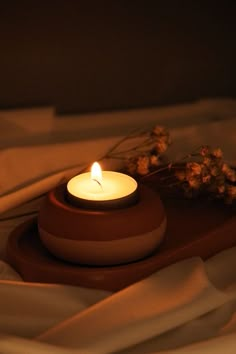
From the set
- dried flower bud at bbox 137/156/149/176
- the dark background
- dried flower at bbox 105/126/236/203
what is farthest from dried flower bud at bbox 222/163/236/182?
the dark background

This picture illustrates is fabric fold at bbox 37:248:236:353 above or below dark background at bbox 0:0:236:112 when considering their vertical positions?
below

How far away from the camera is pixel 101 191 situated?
71 centimetres

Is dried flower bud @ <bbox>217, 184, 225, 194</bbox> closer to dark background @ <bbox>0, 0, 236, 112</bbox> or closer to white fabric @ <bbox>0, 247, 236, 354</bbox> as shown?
white fabric @ <bbox>0, 247, 236, 354</bbox>

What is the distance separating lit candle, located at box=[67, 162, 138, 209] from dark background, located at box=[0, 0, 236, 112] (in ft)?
1.55

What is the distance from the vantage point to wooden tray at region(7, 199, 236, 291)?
645 mm

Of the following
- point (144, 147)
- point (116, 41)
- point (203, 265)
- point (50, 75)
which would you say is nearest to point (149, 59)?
point (116, 41)

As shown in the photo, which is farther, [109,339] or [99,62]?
[99,62]

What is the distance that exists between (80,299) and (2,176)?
0.32m

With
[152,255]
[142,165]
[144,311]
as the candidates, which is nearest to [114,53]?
[142,165]

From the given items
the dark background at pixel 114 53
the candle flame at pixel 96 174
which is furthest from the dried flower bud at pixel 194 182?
the dark background at pixel 114 53

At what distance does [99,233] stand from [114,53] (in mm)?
654

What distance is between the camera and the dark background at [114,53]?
3.73 ft

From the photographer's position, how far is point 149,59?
4.16 feet

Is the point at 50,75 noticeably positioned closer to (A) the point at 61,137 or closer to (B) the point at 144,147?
(A) the point at 61,137
